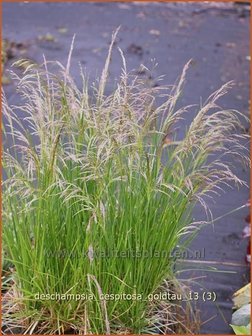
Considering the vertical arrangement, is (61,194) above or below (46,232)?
above

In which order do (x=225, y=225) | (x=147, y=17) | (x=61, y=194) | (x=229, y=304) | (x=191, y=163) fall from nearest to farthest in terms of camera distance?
(x=61, y=194)
(x=191, y=163)
(x=229, y=304)
(x=225, y=225)
(x=147, y=17)

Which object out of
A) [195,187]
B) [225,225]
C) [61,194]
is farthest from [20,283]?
[225,225]

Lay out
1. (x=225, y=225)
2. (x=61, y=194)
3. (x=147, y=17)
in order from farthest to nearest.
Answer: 1. (x=147, y=17)
2. (x=225, y=225)
3. (x=61, y=194)

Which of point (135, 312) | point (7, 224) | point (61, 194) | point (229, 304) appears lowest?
point (229, 304)

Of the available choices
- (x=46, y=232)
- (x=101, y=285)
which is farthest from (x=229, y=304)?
(x=46, y=232)

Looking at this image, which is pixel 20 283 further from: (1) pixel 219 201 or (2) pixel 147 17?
(2) pixel 147 17

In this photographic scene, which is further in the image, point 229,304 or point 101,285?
point 229,304

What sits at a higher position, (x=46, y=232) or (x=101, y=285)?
(x=46, y=232)

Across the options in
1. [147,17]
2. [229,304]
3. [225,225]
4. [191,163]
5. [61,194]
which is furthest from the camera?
[147,17]

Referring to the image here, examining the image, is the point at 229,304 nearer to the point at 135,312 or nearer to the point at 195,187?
the point at 135,312
